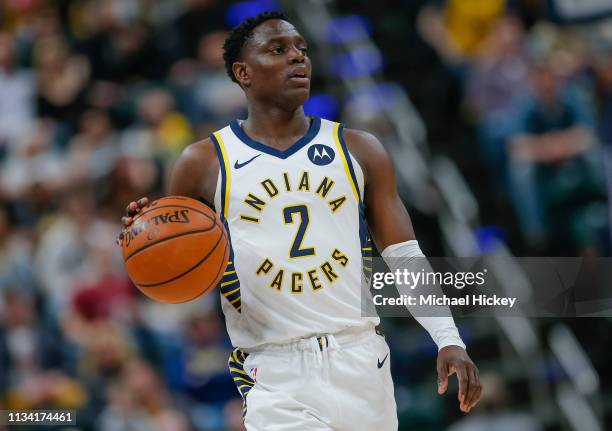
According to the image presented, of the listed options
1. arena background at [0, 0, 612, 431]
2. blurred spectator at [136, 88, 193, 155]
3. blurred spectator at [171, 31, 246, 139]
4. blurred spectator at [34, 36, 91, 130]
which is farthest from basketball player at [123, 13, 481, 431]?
blurred spectator at [34, 36, 91, 130]

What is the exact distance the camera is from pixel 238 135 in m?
5.01

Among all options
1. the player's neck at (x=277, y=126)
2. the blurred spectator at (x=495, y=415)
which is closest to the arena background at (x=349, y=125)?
the blurred spectator at (x=495, y=415)

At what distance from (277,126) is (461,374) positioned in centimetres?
141

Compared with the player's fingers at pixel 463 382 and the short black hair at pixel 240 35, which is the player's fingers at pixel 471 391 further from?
the short black hair at pixel 240 35

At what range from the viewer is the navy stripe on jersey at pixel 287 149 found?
4.91 metres

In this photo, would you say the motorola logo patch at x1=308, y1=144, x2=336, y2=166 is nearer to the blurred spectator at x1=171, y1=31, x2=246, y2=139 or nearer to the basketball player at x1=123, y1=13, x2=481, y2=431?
the basketball player at x1=123, y1=13, x2=481, y2=431

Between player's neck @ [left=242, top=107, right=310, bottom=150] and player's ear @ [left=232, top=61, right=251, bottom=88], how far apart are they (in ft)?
0.53

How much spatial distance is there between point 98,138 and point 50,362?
2354 mm

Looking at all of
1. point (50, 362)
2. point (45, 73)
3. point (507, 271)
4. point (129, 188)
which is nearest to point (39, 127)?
point (45, 73)

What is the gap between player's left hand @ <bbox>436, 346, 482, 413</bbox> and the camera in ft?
14.7

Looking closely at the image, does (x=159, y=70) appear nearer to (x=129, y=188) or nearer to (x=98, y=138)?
(x=98, y=138)

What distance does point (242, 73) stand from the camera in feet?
16.9

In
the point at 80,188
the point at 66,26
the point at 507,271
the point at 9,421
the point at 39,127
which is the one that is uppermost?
the point at 66,26

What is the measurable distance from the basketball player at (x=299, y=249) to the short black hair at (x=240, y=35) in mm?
65
